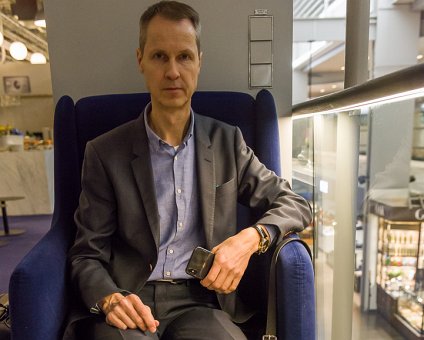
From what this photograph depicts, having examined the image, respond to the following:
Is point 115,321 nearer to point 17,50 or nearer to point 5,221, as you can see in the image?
point 5,221

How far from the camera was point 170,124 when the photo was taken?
1248 mm

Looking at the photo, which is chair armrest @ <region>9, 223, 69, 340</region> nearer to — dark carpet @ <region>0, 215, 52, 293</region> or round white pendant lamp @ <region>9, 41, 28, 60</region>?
dark carpet @ <region>0, 215, 52, 293</region>

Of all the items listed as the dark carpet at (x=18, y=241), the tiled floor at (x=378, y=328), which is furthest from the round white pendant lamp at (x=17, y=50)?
the tiled floor at (x=378, y=328)

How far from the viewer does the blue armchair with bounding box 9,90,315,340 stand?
93cm

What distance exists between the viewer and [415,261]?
643cm

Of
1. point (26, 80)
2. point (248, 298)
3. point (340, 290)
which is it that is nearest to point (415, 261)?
point (340, 290)

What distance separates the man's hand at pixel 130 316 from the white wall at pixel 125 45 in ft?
3.70

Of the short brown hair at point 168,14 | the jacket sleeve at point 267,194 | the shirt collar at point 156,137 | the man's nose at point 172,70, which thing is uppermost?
the short brown hair at point 168,14

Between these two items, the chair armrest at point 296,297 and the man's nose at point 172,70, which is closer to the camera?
the chair armrest at point 296,297

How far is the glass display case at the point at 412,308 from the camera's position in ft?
20.7

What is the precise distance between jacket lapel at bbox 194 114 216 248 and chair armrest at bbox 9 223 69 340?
49cm

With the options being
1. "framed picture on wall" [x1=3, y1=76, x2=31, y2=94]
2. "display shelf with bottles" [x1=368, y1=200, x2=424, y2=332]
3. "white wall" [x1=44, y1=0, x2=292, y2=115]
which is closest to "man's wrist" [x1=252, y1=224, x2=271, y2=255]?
"white wall" [x1=44, y1=0, x2=292, y2=115]

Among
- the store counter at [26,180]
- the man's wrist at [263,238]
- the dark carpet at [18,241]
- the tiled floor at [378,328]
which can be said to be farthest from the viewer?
the tiled floor at [378,328]

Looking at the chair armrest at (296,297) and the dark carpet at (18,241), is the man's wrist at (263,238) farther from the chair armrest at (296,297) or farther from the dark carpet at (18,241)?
the dark carpet at (18,241)
